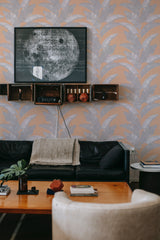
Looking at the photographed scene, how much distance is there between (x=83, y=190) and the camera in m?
2.51

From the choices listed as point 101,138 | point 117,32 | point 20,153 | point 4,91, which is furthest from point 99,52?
point 20,153

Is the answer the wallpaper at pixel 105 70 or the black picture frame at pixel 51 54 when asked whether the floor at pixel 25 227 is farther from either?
the black picture frame at pixel 51 54

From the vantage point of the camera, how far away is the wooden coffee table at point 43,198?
216 centimetres

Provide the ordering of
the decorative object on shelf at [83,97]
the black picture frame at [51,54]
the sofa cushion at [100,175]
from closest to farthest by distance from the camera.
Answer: the sofa cushion at [100,175], the decorative object on shelf at [83,97], the black picture frame at [51,54]

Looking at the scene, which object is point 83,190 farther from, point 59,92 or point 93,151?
point 59,92

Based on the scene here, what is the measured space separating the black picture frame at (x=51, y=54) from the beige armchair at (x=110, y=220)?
120 inches

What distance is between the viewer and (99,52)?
4.27 meters

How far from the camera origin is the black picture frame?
13.9ft

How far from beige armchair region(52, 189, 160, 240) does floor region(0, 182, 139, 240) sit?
117cm

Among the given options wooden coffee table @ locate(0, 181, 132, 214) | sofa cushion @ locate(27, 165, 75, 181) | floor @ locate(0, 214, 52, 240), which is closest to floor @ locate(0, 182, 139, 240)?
floor @ locate(0, 214, 52, 240)

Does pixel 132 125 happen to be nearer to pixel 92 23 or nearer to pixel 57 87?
pixel 57 87

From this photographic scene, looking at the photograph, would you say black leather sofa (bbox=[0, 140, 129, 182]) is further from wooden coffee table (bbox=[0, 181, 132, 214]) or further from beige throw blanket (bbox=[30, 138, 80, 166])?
wooden coffee table (bbox=[0, 181, 132, 214])

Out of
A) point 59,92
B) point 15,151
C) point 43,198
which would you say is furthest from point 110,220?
point 59,92

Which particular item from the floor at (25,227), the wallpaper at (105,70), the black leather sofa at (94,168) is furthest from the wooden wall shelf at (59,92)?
the floor at (25,227)
